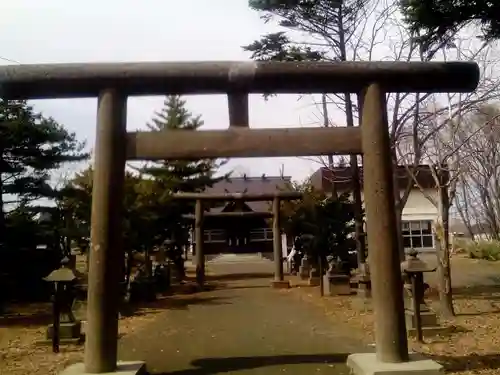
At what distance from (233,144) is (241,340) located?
422cm

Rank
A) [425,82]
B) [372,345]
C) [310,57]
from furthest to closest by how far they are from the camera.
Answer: [310,57]
[372,345]
[425,82]

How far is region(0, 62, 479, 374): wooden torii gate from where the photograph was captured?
6105 millimetres

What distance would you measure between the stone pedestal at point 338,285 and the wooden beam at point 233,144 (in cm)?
1070

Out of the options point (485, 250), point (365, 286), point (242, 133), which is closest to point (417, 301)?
point (242, 133)

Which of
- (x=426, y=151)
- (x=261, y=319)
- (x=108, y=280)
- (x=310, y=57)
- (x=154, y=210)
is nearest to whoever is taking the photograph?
(x=108, y=280)

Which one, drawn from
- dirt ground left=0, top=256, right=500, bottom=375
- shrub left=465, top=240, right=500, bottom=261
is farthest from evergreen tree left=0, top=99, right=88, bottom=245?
shrub left=465, top=240, right=500, bottom=261

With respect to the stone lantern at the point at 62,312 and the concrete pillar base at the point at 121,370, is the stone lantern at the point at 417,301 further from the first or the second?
the stone lantern at the point at 62,312

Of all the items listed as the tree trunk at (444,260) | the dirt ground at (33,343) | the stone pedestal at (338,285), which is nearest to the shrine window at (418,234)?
the stone pedestal at (338,285)

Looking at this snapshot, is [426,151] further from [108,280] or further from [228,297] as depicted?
[108,280]

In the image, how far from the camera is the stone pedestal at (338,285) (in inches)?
652

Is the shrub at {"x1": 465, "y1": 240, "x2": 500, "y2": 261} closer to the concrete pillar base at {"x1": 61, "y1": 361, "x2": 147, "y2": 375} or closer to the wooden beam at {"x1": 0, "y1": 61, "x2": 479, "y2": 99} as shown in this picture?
the wooden beam at {"x1": 0, "y1": 61, "x2": 479, "y2": 99}

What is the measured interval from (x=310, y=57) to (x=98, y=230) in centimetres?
1075

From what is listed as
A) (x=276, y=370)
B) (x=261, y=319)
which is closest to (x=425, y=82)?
(x=276, y=370)

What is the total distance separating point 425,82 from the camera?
661 centimetres
